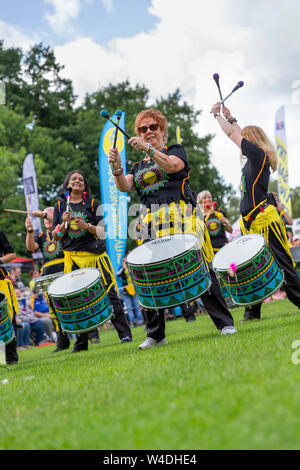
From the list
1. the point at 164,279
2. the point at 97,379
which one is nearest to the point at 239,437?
the point at 97,379

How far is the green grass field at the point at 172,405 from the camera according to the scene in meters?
1.83

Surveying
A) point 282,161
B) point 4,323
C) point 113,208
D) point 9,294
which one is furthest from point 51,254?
point 282,161

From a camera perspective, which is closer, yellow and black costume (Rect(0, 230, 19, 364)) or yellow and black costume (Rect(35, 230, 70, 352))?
yellow and black costume (Rect(0, 230, 19, 364))

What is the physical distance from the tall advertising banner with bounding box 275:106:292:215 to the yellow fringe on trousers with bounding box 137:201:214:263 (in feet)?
39.2

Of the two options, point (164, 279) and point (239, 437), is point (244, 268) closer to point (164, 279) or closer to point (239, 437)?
point (164, 279)

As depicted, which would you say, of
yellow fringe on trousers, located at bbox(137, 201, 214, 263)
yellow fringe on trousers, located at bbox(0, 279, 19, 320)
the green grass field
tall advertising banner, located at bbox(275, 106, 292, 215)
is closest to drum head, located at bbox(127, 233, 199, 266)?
yellow fringe on trousers, located at bbox(137, 201, 214, 263)

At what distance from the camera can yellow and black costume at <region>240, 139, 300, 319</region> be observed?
216 inches

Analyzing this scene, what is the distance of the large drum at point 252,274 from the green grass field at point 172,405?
117 centimetres

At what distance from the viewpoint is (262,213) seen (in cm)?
575

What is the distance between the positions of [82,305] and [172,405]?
3.38m

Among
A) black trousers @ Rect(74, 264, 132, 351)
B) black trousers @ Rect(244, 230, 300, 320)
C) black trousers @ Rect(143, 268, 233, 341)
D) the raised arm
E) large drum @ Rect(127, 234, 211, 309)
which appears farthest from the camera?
black trousers @ Rect(74, 264, 132, 351)

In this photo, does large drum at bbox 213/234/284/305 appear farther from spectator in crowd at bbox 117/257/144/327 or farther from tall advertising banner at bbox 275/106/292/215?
tall advertising banner at bbox 275/106/292/215

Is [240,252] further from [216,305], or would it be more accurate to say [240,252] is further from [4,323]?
[4,323]

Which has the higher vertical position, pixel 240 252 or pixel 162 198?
pixel 162 198
